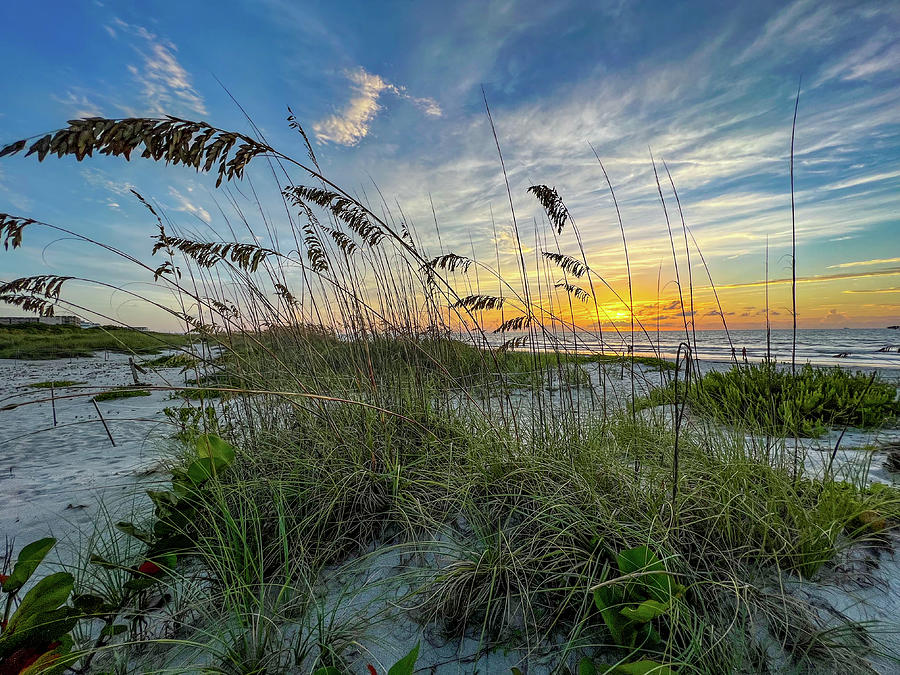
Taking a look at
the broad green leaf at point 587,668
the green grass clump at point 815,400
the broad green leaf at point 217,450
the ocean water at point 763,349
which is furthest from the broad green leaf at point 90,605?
the green grass clump at point 815,400

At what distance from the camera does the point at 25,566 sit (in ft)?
3.72

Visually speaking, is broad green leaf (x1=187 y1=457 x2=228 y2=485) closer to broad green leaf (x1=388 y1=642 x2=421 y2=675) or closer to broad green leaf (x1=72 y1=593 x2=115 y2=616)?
broad green leaf (x1=72 y1=593 x2=115 y2=616)

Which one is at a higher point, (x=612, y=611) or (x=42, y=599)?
(x=42, y=599)

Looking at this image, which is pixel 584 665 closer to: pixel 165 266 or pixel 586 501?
pixel 586 501

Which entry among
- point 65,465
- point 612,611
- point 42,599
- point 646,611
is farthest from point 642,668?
point 65,465

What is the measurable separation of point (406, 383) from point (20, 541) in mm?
2495

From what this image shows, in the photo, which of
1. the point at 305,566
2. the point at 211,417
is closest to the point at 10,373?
the point at 211,417

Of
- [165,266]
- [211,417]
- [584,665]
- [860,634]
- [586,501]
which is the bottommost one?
[860,634]

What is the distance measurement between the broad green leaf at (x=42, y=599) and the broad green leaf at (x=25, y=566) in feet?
0.15

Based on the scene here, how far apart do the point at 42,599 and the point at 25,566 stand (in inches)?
5.5

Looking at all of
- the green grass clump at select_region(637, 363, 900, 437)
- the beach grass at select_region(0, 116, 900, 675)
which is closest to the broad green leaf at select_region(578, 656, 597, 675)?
the beach grass at select_region(0, 116, 900, 675)

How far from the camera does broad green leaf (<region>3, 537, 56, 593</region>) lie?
111 cm

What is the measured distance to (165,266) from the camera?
3018 mm

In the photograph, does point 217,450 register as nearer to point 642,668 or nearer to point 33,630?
point 33,630
